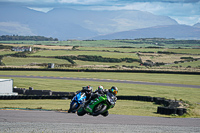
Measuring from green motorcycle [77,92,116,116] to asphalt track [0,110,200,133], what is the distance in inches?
243

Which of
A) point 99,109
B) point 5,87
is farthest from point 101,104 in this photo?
point 5,87

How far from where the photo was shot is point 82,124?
2238cm

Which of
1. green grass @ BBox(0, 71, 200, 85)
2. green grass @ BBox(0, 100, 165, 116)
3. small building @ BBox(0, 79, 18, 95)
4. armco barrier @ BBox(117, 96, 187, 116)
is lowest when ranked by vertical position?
green grass @ BBox(0, 100, 165, 116)

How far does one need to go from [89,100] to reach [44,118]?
405 inches

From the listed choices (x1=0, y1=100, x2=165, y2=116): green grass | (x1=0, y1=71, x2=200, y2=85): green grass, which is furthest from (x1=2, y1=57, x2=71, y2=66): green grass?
(x1=0, y1=100, x2=165, y2=116): green grass

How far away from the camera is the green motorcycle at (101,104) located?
14.2 meters

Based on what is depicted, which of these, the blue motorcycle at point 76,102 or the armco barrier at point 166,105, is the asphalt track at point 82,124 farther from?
the blue motorcycle at point 76,102

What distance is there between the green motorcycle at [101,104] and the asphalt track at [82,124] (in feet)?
20.3

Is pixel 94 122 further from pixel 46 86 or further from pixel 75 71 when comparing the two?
pixel 75 71

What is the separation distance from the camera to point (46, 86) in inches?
2539

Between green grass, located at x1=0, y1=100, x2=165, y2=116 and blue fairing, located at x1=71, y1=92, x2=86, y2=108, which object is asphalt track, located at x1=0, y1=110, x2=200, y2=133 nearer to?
green grass, located at x1=0, y1=100, x2=165, y2=116

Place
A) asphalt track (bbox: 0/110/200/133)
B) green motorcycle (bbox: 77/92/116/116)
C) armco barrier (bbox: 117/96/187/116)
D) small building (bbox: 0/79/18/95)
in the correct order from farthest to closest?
small building (bbox: 0/79/18/95)
armco barrier (bbox: 117/96/187/116)
asphalt track (bbox: 0/110/200/133)
green motorcycle (bbox: 77/92/116/116)

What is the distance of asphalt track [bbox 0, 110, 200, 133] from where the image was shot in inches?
818

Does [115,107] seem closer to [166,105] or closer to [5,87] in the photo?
[166,105]
